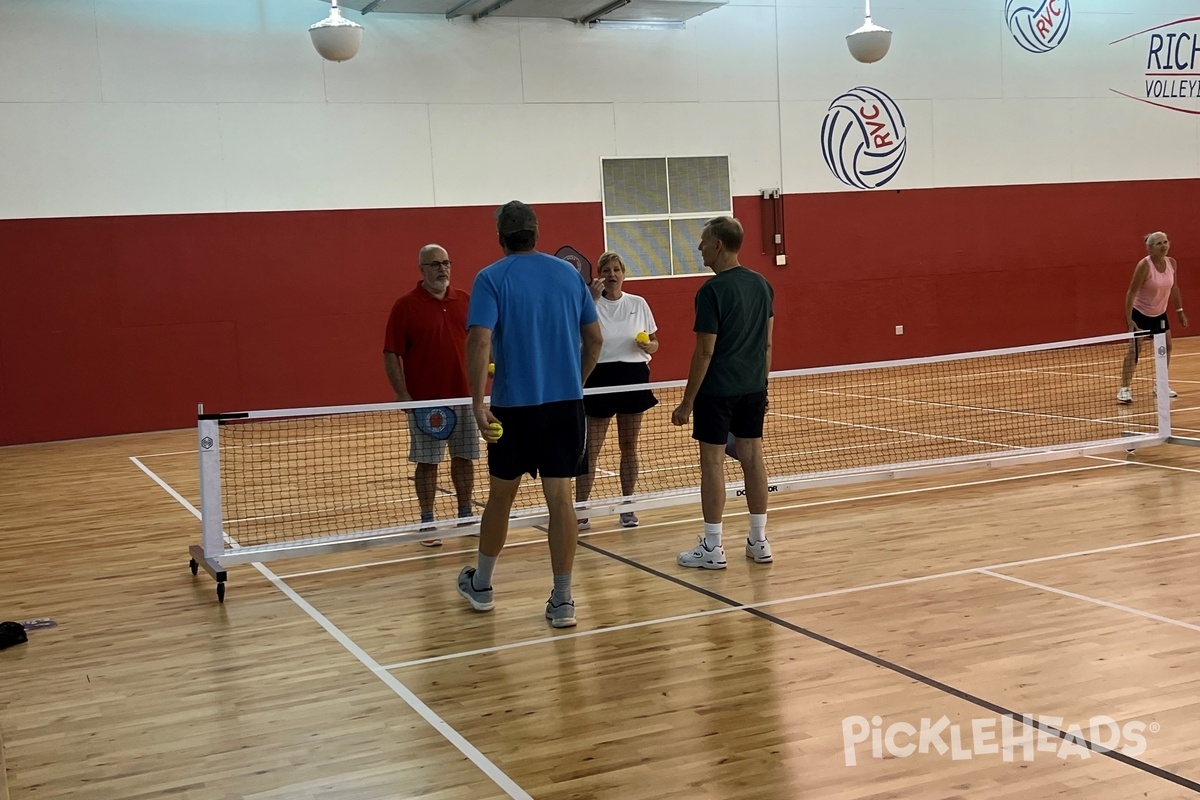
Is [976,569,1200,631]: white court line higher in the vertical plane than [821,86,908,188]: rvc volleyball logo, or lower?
lower

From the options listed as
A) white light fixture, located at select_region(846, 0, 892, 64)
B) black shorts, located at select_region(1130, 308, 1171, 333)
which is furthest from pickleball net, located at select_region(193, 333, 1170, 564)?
white light fixture, located at select_region(846, 0, 892, 64)

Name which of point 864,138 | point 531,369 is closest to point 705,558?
point 531,369

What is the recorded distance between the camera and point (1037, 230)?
18.1m

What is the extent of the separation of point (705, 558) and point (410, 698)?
7.05 ft

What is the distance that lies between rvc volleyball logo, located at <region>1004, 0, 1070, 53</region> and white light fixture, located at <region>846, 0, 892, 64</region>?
5.94 metres

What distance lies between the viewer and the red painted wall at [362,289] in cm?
1333

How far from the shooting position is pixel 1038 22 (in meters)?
17.8

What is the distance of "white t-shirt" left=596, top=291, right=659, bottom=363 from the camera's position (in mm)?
7105

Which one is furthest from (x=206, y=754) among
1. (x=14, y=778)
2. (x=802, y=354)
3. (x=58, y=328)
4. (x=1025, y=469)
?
(x=802, y=354)

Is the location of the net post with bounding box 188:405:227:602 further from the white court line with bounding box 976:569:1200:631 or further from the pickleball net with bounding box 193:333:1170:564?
the white court line with bounding box 976:569:1200:631

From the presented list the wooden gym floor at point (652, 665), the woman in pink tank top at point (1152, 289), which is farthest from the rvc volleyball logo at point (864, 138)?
the wooden gym floor at point (652, 665)

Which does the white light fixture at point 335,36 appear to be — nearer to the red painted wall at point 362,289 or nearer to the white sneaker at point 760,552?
the red painted wall at point 362,289

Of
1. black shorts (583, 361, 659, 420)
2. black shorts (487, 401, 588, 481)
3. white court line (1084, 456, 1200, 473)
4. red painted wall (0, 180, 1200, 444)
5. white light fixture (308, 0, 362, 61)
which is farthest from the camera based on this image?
red painted wall (0, 180, 1200, 444)

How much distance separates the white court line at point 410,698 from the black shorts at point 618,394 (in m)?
2.09
